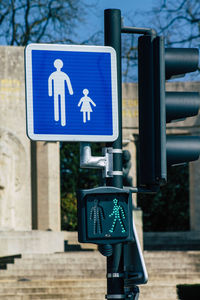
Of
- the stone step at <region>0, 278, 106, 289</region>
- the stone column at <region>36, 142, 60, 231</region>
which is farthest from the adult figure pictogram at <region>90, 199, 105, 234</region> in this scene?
the stone column at <region>36, 142, 60, 231</region>

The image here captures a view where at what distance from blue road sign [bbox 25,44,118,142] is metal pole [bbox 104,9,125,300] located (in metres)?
0.11

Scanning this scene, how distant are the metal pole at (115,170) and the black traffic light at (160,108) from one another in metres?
0.17

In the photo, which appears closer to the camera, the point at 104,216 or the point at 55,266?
the point at 104,216

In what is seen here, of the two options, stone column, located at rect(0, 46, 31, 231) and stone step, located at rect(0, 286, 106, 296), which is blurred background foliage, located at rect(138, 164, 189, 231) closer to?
stone column, located at rect(0, 46, 31, 231)

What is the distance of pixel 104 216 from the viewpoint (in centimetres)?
521

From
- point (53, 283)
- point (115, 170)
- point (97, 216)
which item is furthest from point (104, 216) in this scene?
point (53, 283)

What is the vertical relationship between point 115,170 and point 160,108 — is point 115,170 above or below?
below

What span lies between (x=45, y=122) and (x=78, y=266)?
725 inches

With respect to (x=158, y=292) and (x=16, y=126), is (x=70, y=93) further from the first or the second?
(x=16, y=126)

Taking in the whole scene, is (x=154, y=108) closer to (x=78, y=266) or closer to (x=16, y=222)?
(x=78, y=266)

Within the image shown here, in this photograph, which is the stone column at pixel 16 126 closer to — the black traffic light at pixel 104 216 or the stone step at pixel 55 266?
the stone step at pixel 55 266

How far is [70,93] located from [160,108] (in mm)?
655

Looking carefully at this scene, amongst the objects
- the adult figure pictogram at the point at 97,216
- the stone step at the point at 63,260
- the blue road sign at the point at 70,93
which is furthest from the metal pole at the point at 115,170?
the stone step at the point at 63,260

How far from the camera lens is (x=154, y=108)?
548cm
